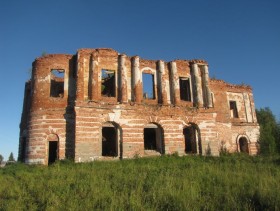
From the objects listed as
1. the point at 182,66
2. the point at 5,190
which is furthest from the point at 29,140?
the point at 182,66

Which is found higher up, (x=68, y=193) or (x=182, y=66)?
(x=182, y=66)

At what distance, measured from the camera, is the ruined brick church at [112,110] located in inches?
648

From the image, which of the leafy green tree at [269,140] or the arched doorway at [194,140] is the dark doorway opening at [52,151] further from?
the leafy green tree at [269,140]

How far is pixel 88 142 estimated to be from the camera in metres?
16.1

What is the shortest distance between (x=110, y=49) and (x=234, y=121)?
44.2 ft

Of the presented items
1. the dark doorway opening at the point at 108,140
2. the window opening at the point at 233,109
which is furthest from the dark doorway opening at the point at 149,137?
the window opening at the point at 233,109

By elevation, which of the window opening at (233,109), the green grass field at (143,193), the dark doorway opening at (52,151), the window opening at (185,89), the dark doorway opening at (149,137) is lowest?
the green grass field at (143,193)

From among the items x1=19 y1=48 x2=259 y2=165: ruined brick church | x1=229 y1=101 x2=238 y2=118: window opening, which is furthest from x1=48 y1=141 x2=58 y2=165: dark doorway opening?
x1=229 y1=101 x2=238 y2=118: window opening

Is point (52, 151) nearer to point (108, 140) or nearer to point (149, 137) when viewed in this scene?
point (108, 140)

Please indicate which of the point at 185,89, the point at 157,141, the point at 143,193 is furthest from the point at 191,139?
the point at 143,193

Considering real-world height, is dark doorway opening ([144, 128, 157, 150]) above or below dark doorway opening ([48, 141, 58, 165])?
above

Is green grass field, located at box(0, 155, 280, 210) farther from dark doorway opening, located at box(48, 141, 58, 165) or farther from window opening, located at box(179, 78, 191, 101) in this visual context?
window opening, located at box(179, 78, 191, 101)

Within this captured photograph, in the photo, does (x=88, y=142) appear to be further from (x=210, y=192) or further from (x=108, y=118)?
(x=210, y=192)

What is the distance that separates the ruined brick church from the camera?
16.5 m
